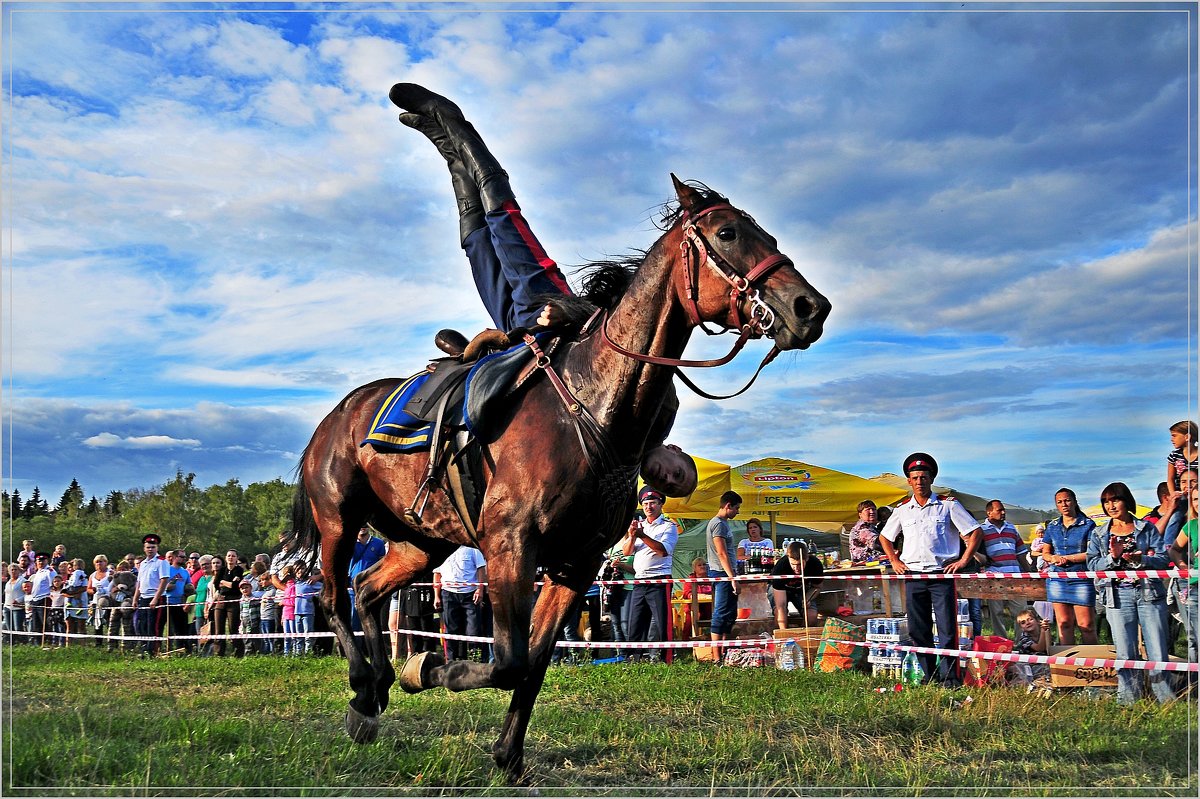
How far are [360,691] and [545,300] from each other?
2.59 metres

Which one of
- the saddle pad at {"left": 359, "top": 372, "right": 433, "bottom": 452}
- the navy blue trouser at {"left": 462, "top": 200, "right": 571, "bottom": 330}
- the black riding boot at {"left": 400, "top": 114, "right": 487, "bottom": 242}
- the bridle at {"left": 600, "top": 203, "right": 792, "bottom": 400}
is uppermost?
the black riding boot at {"left": 400, "top": 114, "right": 487, "bottom": 242}

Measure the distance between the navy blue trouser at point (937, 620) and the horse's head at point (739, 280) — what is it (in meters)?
5.48

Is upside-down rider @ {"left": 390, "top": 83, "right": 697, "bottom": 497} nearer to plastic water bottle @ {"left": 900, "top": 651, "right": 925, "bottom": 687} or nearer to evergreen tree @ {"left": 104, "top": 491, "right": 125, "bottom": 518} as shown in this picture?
plastic water bottle @ {"left": 900, "top": 651, "right": 925, "bottom": 687}

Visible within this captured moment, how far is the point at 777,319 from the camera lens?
4.23m

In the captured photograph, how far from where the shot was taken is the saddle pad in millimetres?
5539

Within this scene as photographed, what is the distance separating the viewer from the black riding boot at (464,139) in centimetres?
653

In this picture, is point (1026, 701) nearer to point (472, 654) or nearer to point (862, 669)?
point (862, 669)

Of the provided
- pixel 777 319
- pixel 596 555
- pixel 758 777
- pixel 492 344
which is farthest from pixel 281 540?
pixel 777 319

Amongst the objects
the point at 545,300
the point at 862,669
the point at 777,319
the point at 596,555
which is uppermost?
the point at 545,300

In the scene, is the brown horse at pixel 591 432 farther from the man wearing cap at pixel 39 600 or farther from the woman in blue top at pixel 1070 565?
the man wearing cap at pixel 39 600

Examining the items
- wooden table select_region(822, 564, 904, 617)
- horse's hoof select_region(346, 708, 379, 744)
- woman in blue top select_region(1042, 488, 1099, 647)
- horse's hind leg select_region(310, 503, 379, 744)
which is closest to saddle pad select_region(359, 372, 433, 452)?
horse's hind leg select_region(310, 503, 379, 744)

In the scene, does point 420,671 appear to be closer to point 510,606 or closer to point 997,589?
point 510,606

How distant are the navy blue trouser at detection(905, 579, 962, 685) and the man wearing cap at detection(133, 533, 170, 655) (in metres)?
13.6

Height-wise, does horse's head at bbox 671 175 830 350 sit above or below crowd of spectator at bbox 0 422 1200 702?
above
